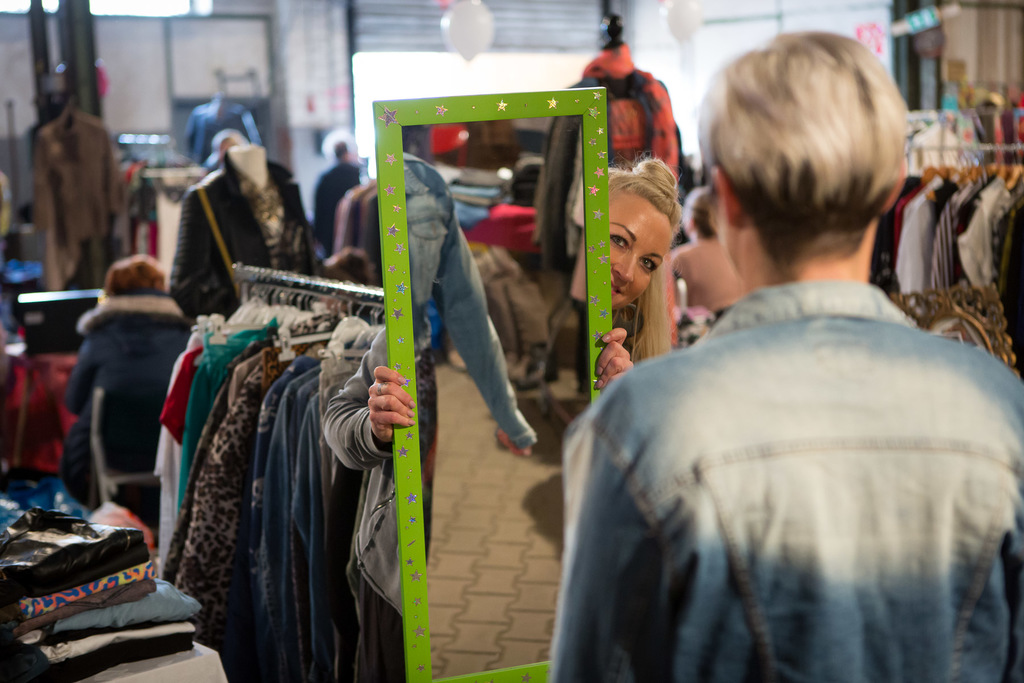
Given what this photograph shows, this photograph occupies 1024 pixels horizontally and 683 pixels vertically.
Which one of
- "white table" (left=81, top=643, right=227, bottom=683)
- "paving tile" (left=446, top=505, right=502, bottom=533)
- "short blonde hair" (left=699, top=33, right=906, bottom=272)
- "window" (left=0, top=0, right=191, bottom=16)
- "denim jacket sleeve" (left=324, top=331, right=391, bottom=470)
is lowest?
"white table" (left=81, top=643, right=227, bottom=683)

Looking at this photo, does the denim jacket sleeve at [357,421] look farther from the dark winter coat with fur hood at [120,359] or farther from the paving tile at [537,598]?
the dark winter coat with fur hood at [120,359]

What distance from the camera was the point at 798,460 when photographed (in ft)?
2.62

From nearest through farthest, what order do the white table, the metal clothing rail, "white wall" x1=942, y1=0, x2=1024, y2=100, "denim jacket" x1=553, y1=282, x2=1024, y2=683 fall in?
"denim jacket" x1=553, y1=282, x2=1024, y2=683 → the white table → the metal clothing rail → "white wall" x1=942, y1=0, x2=1024, y2=100

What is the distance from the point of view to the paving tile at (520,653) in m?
1.72

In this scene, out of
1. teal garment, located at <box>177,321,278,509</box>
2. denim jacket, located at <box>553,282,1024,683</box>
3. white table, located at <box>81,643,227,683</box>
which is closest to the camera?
denim jacket, located at <box>553,282,1024,683</box>

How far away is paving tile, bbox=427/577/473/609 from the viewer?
5.49 ft

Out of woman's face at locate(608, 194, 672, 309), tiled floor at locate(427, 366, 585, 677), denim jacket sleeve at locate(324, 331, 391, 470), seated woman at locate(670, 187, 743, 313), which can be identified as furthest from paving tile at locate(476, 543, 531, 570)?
seated woman at locate(670, 187, 743, 313)

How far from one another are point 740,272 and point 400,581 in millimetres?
982

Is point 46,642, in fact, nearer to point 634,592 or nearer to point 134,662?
point 134,662

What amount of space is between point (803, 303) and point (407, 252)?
0.82m

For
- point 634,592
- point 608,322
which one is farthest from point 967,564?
point 608,322

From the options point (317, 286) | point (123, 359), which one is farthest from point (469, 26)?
point (317, 286)

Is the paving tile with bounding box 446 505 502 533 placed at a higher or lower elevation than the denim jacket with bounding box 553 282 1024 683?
lower

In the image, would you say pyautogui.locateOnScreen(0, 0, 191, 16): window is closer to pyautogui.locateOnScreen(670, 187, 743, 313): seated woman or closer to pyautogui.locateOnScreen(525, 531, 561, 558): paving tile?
pyautogui.locateOnScreen(670, 187, 743, 313): seated woman
